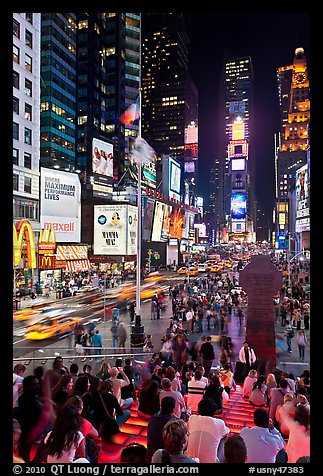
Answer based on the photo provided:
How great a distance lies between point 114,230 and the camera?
47.8 meters

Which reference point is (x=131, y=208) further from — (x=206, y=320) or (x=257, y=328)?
(x=257, y=328)

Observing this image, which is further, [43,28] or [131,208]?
[43,28]

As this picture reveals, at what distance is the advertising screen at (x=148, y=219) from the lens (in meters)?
62.9

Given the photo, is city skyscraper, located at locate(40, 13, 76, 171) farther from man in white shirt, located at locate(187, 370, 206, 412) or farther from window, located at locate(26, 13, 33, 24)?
man in white shirt, located at locate(187, 370, 206, 412)

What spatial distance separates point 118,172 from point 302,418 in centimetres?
9764

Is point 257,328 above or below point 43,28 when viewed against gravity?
below

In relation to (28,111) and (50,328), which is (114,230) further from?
(50,328)

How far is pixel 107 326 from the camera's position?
22.4 metres

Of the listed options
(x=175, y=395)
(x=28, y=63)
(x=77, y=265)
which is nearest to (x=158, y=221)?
(x=77, y=265)

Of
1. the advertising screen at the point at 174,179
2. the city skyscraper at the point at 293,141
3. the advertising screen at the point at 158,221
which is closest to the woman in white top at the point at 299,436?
the advertising screen at the point at 158,221

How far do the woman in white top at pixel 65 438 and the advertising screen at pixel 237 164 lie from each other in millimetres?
134767

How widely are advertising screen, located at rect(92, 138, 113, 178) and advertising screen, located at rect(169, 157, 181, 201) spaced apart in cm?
2844

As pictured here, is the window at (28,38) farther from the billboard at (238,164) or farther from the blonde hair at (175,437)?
the billboard at (238,164)

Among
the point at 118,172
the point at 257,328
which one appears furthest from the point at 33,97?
the point at 118,172
